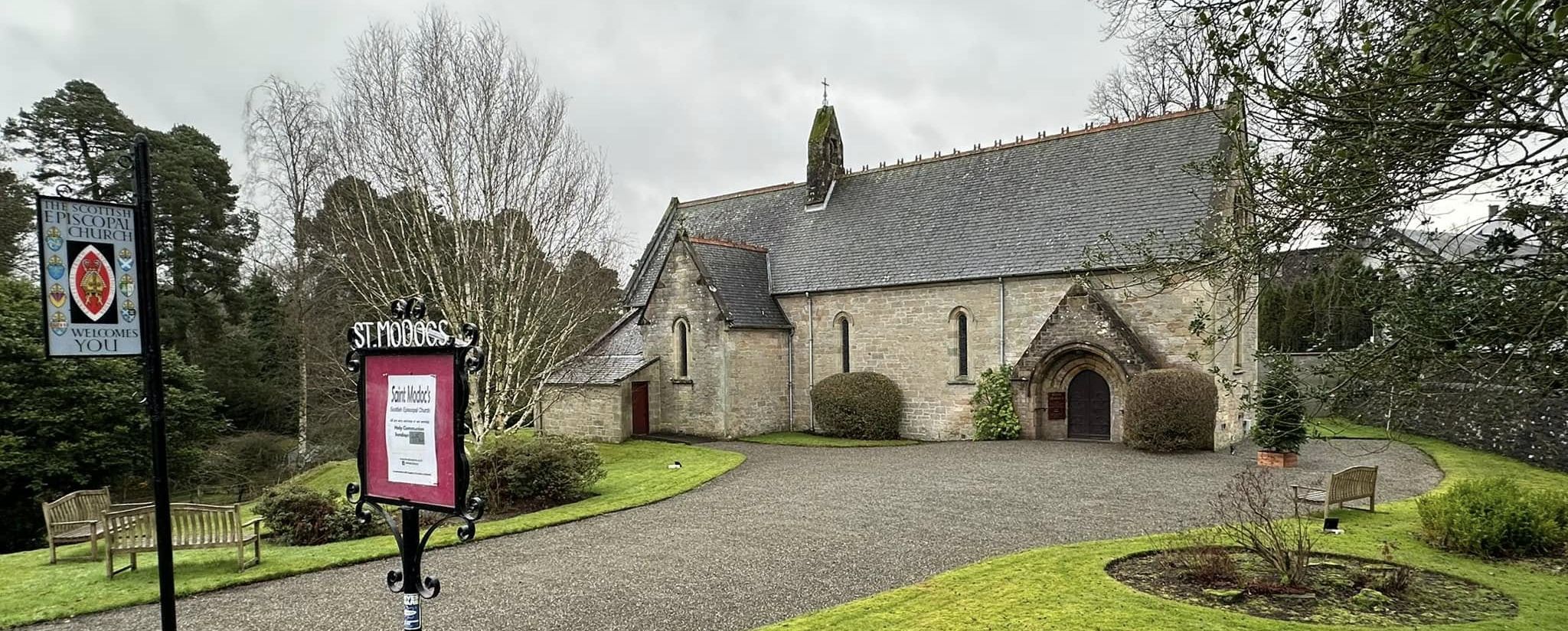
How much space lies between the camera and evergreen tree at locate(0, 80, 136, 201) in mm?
24797

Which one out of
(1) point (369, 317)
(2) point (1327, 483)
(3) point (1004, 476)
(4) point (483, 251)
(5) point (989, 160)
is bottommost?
(3) point (1004, 476)

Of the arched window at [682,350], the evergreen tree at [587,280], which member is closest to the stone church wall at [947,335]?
the arched window at [682,350]

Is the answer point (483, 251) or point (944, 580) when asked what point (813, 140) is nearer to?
point (483, 251)

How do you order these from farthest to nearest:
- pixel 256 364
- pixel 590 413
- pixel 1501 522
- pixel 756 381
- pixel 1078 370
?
1. pixel 256 364
2. pixel 756 381
3. pixel 590 413
4. pixel 1078 370
5. pixel 1501 522

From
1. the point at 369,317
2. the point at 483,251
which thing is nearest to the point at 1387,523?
the point at 483,251

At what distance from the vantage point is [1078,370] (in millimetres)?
20375

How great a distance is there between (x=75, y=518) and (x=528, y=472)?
6413 mm

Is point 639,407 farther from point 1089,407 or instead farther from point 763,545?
point 763,545

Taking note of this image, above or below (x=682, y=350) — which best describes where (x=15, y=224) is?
above

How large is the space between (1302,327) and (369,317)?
33957 millimetres

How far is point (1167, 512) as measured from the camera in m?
11.6

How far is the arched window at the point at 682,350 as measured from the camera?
24781 millimetres

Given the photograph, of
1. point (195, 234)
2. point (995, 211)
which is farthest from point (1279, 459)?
point (195, 234)

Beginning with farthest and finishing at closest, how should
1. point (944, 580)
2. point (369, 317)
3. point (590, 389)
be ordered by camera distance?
1. point (590, 389)
2. point (369, 317)
3. point (944, 580)
